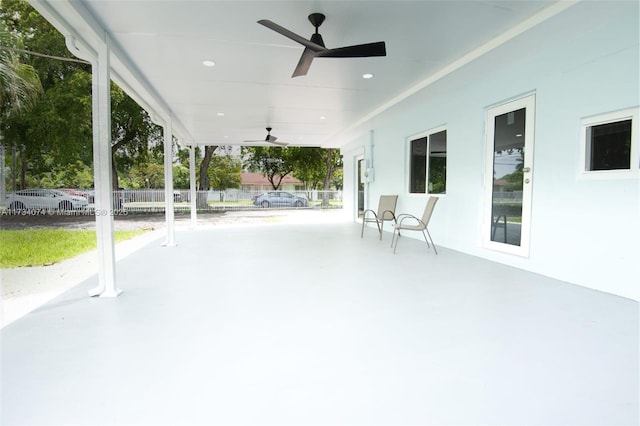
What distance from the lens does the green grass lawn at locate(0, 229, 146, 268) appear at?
4.29m

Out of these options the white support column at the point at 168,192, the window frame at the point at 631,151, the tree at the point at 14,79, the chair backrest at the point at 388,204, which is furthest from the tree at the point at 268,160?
the window frame at the point at 631,151

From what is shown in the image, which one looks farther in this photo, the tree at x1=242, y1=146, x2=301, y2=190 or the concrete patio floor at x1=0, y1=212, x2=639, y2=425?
the tree at x1=242, y1=146, x2=301, y2=190

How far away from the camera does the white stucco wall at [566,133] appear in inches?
109

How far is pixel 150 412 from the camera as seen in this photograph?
4.43 ft

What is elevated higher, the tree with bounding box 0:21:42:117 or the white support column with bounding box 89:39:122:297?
the tree with bounding box 0:21:42:117

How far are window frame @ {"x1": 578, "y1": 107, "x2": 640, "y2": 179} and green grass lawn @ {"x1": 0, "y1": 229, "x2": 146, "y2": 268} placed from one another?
6318mm

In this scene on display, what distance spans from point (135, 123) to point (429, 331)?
10089 millimetres

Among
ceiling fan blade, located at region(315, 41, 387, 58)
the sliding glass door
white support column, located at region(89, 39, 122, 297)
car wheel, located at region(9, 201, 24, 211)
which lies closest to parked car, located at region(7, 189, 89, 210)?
car wheel, located at region(9, 201, 24, 211)

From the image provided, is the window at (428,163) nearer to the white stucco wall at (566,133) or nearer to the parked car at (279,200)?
the white stucco wall at (566,133)

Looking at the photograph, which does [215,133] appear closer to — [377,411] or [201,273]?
[201,273]

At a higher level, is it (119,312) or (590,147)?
(590,147)

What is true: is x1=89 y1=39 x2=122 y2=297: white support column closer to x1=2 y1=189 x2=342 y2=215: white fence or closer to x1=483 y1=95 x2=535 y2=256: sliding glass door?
x1=483 y1=95 x2=535 y2=256: sliding glass door

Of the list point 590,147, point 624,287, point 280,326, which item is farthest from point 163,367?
point 590,147

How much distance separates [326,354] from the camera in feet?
6.00
